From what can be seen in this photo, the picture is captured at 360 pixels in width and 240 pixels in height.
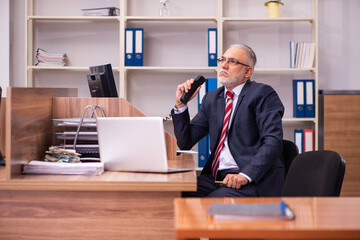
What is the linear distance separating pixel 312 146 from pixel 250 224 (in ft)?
11.3

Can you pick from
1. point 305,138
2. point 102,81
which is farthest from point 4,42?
point 305,138

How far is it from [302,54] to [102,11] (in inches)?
75.0

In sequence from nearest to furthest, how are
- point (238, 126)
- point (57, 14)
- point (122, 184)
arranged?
point (122, 184), point (238, 126), point (57, 14)

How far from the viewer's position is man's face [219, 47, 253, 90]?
2.65 meters

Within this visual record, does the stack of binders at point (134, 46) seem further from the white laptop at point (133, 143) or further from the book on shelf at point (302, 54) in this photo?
the white laptop at point (133, 143)

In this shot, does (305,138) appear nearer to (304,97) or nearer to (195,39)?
(304,97)

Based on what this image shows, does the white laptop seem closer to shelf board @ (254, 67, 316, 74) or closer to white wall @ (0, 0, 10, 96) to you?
shelf board @ (254, 67, 316, 74)

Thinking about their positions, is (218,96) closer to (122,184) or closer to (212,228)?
(122,184)

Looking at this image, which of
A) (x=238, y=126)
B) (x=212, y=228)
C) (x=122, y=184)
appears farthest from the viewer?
(x=238, y=126)

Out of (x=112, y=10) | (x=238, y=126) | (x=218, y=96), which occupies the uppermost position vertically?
(x=112, y=10)

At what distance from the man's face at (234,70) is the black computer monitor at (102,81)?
62 cm

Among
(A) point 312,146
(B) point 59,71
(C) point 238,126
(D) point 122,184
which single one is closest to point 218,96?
(C) point 238,126

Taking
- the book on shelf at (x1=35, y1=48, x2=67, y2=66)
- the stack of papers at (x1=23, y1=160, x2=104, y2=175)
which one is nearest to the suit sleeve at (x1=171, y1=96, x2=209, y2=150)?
the stack of papers at (x1=23, y1=160, x2=104, y2=175)

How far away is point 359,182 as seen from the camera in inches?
166
